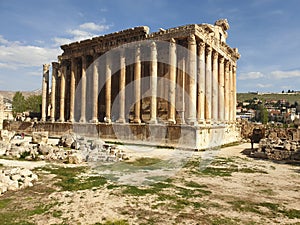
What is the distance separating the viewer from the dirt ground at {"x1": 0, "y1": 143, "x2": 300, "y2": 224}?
18.6ft

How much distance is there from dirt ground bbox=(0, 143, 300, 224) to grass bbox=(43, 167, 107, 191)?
0.11 ft

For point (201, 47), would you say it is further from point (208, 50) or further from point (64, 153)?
point (64, 153)

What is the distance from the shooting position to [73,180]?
8.79 m

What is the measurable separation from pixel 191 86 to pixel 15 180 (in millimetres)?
13689

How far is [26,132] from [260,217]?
1214 inches

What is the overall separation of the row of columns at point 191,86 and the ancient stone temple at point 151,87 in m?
0.08

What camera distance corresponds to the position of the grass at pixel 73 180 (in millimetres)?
8047

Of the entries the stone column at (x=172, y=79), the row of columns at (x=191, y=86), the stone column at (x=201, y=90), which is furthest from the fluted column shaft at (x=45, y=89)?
the stone column at (x=201, y=90)

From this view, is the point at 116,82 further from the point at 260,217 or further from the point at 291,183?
the point at 260,217

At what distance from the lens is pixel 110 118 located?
23938 mm

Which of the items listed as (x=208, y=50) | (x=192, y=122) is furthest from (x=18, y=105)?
(x=192, y=122)

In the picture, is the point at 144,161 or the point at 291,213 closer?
the point at 291,213

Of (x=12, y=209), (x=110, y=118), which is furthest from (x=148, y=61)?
(x=12, y=209)

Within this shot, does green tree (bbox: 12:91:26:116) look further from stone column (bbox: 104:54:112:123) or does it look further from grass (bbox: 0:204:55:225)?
grass (bbox: 0:204:55:225)
